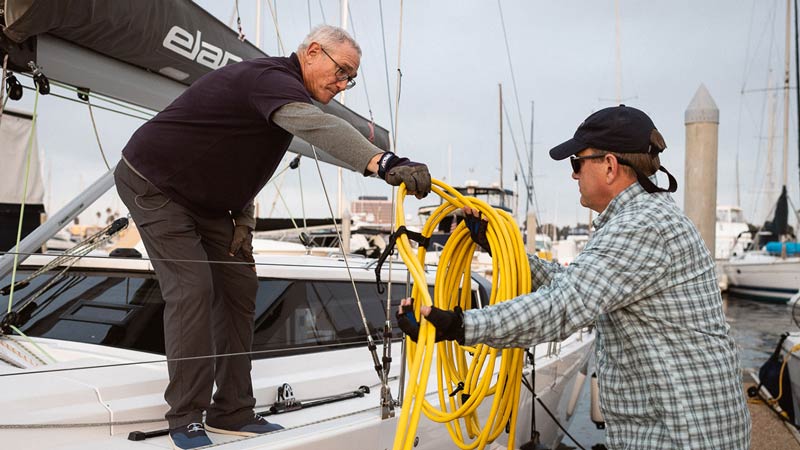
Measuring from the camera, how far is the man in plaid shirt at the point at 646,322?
1.64 meters

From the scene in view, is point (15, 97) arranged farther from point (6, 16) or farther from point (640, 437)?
point (640, 437)

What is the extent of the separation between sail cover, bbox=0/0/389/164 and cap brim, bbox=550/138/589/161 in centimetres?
155

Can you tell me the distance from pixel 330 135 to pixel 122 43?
37.4 inches

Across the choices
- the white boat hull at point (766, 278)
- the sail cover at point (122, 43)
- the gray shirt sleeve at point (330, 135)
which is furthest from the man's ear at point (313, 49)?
the white boat hull at point (766, 278)

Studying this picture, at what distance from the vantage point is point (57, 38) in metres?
2.29

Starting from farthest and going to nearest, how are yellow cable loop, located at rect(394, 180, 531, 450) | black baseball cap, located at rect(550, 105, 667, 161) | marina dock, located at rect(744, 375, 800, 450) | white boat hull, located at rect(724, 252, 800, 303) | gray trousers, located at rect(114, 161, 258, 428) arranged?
white boat hull, located at rect(724, 252, 800, 303) → marina dock, located at rect(744, 375, 800, 450) → gray trousers, located at rect(114, 161, 258, 428) → yellow cable loop, located at rect(394, 180, 531, 450) → black baseball cap, located at rect(550, 105, 667, 161)

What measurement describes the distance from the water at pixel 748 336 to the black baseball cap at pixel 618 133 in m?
5.06

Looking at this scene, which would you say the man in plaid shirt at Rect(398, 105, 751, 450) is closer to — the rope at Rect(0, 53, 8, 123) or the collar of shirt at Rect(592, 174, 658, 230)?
the collar of shirt at Rect(592, 174, 658, 230)

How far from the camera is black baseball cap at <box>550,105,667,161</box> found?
6.03ft

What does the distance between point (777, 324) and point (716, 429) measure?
1666cm

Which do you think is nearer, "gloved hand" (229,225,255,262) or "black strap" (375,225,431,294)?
"black strap" (375,225,431,294)

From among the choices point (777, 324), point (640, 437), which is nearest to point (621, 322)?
point (640, 437)

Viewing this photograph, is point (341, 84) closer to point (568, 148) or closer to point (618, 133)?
point (568, 148)

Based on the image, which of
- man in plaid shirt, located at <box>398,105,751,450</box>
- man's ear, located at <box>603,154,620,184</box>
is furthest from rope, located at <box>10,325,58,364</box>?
man's ear, located at <box>603,154,620,184</box>
